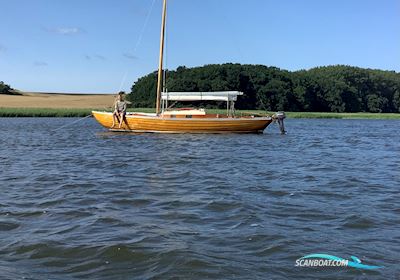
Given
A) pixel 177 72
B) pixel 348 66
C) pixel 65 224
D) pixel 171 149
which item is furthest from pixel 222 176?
pixel 348 66

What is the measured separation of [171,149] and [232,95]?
1564 cm

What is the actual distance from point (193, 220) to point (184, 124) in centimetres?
2571

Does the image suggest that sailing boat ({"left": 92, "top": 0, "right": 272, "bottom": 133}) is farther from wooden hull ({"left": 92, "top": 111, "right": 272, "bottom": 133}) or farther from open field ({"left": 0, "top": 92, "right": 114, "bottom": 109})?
open field ({"left": 0, "top": 92, "right": 114, "bottom": 109})

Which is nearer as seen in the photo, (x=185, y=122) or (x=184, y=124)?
(x=185, y=122)

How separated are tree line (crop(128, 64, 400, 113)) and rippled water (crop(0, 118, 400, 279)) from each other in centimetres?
8650

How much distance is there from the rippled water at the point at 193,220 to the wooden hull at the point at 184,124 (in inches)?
691

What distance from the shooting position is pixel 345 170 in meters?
15.6

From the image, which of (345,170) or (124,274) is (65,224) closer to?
(124,274)

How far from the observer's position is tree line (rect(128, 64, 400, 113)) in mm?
116125

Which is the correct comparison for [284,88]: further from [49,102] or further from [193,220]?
[193,220]

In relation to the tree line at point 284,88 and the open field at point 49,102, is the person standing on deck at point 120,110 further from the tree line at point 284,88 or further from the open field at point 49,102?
the tree line at point 284,88

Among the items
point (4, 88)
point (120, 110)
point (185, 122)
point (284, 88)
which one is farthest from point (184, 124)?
point (4, 88)

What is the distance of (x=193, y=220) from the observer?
8422 millimetres

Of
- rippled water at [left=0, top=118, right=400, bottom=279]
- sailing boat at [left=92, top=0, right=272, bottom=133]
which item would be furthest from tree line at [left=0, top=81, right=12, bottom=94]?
rippled water at [left=0, top=118, right=400, bottom=279]
